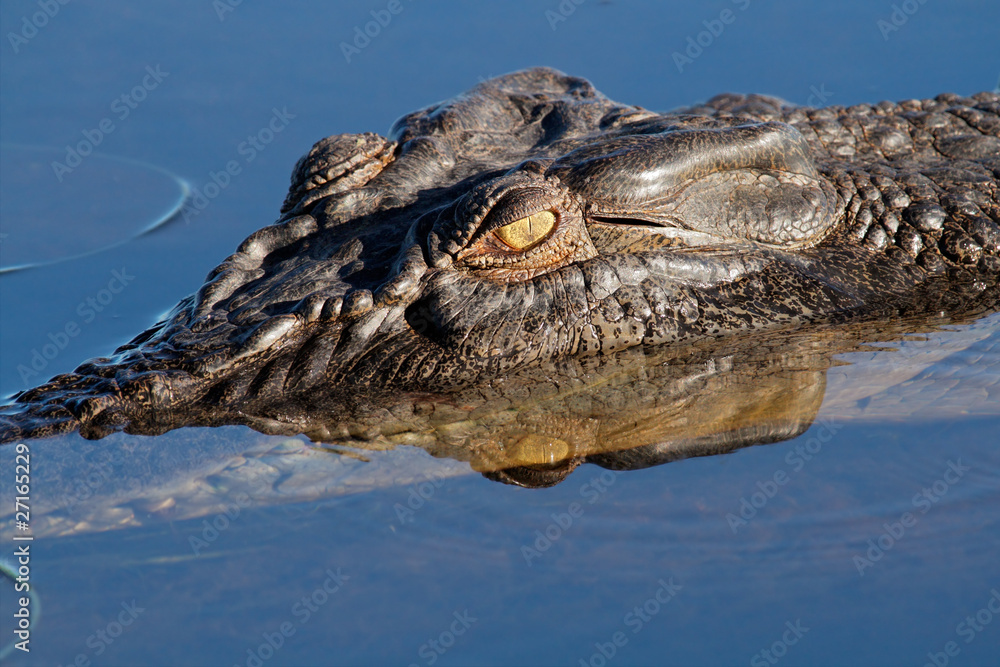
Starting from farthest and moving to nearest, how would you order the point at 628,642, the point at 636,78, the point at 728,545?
the point at 636,78 → the point at 728,545 → the point at 628,642

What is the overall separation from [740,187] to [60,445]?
9.78 feet

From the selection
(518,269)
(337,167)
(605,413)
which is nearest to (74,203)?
(337,167)

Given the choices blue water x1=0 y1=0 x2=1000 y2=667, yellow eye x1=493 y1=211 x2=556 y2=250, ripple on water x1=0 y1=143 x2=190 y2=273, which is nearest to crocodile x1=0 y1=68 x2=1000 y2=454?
yellow eye x1=493 y1=211 x2=556 y2=250

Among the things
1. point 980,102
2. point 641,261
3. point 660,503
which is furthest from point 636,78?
point 660,503

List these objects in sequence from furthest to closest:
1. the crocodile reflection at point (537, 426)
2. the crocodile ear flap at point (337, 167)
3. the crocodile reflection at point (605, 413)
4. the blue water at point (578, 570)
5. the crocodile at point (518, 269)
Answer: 1. the crocodile ear flap at point (337, 167)
2. the crocodile at point (518, 269)
3. the crocodile reflection at point (605, 413)
4. the crocodile reflection at point (537, 426)
5. the blue water at point (578, 570)

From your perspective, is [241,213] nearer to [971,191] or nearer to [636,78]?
[636,78]

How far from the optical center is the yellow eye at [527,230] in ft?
13.4

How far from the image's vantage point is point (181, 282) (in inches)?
247

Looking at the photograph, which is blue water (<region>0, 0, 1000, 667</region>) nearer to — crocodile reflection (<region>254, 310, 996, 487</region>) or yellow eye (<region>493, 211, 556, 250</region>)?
crocodile reflection (<region>254, 310, 996, 487</region>)

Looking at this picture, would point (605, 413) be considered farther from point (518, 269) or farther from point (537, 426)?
point (518, 269)

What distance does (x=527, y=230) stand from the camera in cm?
411

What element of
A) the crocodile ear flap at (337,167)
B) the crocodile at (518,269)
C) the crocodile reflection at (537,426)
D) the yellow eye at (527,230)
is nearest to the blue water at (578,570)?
the crocodile reflection at (537,426)

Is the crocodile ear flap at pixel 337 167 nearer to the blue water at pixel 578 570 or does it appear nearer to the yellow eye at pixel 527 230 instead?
the yellow eye at pixel 527 230

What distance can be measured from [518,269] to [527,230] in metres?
0.16
